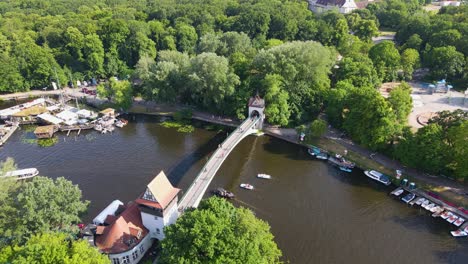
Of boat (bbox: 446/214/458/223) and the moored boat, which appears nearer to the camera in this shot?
the moored boat

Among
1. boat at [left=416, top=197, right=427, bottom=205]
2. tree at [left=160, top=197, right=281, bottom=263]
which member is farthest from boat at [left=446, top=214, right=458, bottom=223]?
tree at [left=160, top=197, right=281, bottom=263]

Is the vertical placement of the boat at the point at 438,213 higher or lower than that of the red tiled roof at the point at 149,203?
lower

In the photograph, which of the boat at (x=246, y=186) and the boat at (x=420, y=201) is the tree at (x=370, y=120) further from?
the boat at (x=246, y=186)

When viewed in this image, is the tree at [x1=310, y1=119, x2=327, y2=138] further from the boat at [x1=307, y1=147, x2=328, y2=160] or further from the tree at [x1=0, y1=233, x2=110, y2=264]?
the tree at [x1=0, y1=233, x2=110, y2=264]

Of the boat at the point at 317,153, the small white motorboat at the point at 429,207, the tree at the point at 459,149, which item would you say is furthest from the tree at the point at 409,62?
the small white motorboat at the point at 429,207

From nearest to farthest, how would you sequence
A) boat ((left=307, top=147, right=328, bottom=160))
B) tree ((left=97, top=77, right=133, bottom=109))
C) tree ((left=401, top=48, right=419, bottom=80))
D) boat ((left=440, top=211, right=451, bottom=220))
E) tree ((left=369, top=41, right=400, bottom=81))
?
boat ((left=440, top=211, right=451, bottom=220)), boat ((left=307, top=147, right=328, bottom=160)), tree ((left=97, top=77, right=133, bottom=109)), tree ((left=369, top=41, right=400, bottom=81)), tree ((left=401, top=48, right=419, bottom=80))

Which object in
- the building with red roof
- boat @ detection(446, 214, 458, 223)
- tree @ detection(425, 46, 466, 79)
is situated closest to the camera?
the building with red roof

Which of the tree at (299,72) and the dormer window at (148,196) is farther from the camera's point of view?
the tree at (299,72)
